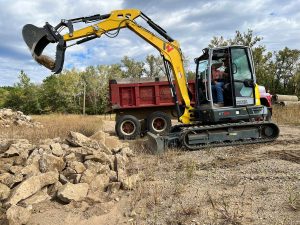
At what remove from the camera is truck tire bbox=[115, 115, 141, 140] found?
1261 cm

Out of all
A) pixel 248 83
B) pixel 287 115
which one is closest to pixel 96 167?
pixel 248 83

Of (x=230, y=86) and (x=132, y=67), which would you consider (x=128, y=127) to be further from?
(x=132, y=67)

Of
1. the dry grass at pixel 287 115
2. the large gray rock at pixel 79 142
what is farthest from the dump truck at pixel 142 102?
the dry grass at pixel 287 115

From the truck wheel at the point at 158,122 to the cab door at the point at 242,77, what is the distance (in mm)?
3145

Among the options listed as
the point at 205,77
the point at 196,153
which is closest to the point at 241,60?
the point at 205,77

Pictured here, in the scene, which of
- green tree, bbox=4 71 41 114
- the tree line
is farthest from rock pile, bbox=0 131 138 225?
green tree, bbox=4 71 41 114

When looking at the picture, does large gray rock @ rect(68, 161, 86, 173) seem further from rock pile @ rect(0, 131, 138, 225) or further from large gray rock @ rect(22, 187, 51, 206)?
large gray rock @ rect(22, 187, 51, 206)

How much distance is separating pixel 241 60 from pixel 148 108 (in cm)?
424

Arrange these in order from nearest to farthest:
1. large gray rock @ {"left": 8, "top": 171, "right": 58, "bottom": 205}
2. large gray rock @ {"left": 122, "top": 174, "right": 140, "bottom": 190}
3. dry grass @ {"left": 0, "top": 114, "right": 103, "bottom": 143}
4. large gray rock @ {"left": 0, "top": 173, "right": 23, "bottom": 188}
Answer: large gray rock @ {"left": 8, "top": 171, "right": 58, "bottom": 205} < large gray rock @ {"left": 0, "top": 173, "right": 23, "bottom": 188} < large gray rock @ {"left": 122, "top": 174, "right": 140, "bottom": 190} < dry grass @ {"left": 0, "top": 114, "right": 103, "bottom": 143}

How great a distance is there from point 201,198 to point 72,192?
6.10 ft

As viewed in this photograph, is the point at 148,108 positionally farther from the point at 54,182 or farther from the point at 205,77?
the point at 54,182

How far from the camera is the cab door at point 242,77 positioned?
32.9 feet

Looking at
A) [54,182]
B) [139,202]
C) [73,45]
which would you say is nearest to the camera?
[139,202]

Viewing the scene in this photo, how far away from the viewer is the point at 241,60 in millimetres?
10102
